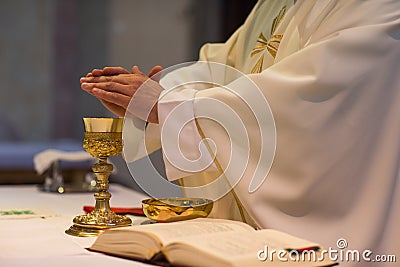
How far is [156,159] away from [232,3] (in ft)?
18.6

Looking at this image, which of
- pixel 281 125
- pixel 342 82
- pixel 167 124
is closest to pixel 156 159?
pixel 167 124

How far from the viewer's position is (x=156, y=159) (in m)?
2.30

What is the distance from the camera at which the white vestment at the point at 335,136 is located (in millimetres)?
2006

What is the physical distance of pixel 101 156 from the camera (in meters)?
2.13

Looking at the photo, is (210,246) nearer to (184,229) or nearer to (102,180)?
(184,229)

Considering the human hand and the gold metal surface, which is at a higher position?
the human hand

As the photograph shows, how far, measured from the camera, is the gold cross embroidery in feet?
8.09

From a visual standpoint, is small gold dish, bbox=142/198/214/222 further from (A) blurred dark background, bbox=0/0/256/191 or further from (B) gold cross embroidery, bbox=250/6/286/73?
(A) blurred dark background, bbox=0/0/256/191

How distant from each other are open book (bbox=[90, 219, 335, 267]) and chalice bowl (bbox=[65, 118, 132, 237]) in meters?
0.27

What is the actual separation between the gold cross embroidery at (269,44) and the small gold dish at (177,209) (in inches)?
24.2

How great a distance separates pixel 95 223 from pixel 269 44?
34.5 inches

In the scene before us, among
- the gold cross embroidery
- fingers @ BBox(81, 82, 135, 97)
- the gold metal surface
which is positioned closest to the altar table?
the gold metal surface

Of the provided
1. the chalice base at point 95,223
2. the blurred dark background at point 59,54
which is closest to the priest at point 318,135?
the chalice base at point 95,223

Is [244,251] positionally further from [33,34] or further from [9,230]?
[33,34]
